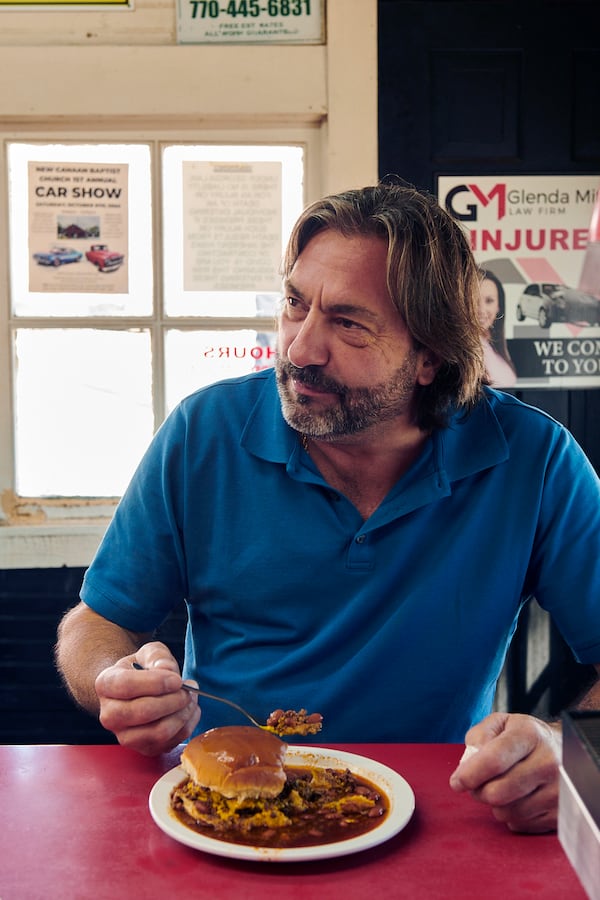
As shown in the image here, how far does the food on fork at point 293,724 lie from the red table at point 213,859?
159 millimetres

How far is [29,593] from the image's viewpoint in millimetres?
2832

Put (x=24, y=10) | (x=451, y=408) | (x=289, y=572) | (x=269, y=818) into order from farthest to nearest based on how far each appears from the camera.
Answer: (x=24, y=10), (x=451, y=408), (x=289, y=572), (x=269, y=818)

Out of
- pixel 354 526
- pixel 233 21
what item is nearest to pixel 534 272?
pixel 233 21

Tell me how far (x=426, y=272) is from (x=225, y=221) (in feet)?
4.68

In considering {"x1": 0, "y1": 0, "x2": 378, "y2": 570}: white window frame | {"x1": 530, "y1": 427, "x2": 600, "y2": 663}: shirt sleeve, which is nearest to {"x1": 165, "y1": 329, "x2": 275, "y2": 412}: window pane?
{"x1": 0, "y1": 0, "x2": 378, "y2": 570}: white window frame

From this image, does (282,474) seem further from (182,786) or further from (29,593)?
(29,593)

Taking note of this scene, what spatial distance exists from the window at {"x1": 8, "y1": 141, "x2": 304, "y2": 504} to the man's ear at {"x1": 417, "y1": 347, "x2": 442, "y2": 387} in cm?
126

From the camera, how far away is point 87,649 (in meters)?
1.43

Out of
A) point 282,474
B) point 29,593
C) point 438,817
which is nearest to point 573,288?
point 282,474

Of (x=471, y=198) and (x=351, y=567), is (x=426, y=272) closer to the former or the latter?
(x=351, y=567)

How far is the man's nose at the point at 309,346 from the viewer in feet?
4.78

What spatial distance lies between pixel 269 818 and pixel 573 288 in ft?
7.57

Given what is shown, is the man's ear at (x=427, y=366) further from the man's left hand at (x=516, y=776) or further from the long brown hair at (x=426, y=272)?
the man's left hand at (x=516, y=776)

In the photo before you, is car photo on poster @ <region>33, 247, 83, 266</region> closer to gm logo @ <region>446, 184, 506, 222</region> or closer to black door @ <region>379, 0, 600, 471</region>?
black door @ <region>379, 0, 600, 471</region>
